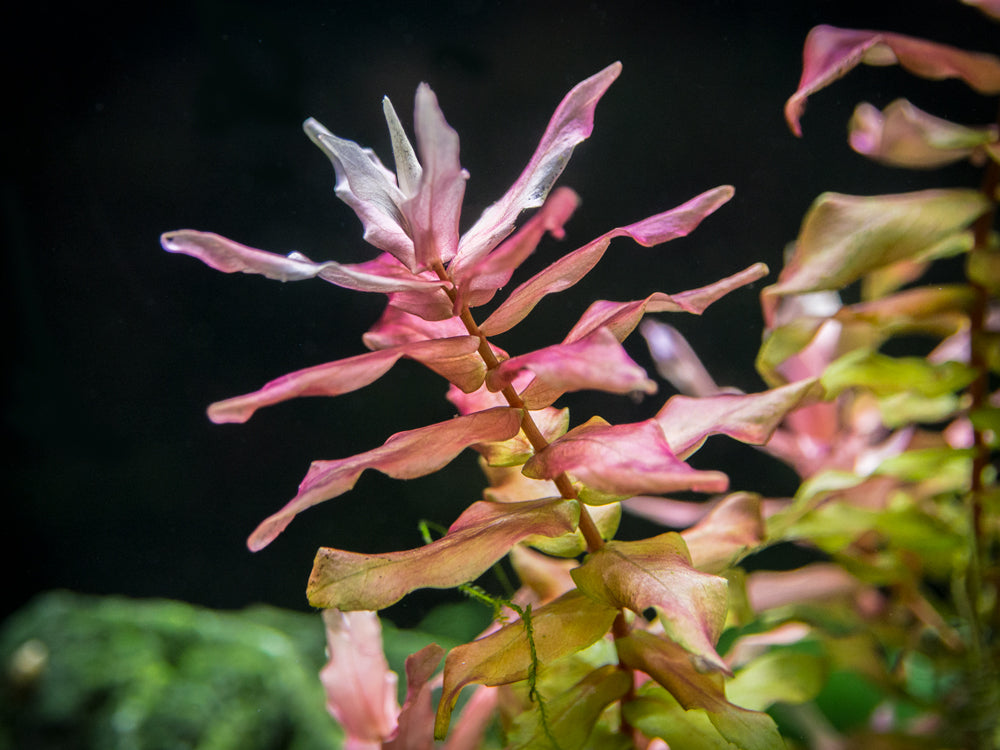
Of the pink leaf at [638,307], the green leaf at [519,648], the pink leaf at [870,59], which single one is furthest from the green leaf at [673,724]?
the pink leaf at [870,59]

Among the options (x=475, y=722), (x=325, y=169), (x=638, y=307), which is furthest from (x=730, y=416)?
(x=325, y=169)

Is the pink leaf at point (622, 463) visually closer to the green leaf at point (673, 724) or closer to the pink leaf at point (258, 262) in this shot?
the pink leaf at point (258, 262)

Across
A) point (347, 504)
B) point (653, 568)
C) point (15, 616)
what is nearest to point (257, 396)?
point (653, 568)

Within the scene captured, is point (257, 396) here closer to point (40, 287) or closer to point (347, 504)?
point (347, 504)

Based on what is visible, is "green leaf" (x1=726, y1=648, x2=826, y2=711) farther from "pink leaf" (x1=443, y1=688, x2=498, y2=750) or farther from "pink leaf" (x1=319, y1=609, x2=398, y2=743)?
"pink leaf" (x1=319, y1=609, x2=398, y2=743)

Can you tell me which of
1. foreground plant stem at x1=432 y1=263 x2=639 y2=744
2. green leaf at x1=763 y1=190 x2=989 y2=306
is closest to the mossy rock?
foreground plant stem at x1=432 y1=263 x2=639 y2=744

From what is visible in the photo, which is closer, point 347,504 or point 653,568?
point 653,568
